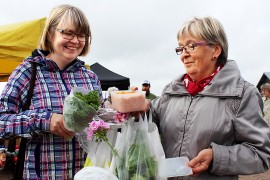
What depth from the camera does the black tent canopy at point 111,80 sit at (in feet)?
30.9

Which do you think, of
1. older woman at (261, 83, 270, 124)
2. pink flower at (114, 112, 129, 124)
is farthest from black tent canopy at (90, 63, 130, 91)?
pink flower at (114, 112, 129, 124)

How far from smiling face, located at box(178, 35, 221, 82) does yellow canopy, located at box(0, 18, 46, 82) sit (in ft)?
14.6

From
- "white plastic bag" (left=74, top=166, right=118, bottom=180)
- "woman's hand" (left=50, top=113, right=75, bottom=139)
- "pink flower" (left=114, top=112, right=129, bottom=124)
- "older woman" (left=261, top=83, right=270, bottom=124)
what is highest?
"pink flower" (left=114, top=112, right=129, bottom=124)

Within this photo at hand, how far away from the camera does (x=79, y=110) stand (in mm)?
1593

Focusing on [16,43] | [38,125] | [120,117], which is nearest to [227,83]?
[120,117]

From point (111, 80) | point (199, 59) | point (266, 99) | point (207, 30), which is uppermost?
point (207, 30)

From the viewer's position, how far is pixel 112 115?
5.58 ft

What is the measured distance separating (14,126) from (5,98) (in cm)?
15

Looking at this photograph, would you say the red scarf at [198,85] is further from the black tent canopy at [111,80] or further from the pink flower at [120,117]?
the black tent canopy at [111,80]

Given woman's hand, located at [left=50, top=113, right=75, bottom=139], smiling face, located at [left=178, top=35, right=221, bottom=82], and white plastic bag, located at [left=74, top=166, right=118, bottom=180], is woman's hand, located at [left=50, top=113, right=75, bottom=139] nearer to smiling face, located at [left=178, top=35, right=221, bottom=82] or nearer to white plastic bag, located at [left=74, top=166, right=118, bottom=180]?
white plastic bag, located at [left=74, top=166, right=118, bottom=180]

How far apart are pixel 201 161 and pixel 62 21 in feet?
3.35

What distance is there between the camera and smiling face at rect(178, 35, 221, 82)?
5.97ft

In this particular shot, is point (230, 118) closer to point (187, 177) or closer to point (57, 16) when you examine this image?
point (187, 177)

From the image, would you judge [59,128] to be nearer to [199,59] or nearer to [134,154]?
[134,154]
